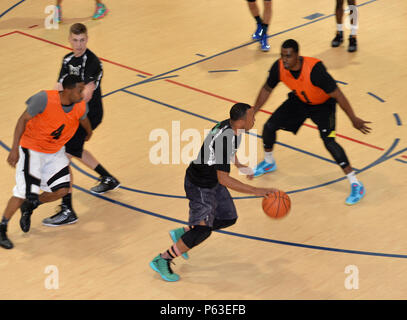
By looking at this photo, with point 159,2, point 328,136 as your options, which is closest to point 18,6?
point 159,2

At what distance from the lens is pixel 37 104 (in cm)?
657

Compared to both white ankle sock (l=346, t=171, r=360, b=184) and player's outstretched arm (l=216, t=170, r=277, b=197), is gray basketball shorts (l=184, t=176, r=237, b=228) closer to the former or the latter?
player's outstretched arm (l=216, t=170, r=277, b=197)

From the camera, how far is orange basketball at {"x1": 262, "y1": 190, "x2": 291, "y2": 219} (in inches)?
256

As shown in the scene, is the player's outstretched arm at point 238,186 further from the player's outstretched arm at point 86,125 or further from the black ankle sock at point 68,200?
the black ankle sock at point 68,200

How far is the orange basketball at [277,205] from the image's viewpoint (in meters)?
6.50

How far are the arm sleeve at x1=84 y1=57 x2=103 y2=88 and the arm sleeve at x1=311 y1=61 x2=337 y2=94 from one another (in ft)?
7.25

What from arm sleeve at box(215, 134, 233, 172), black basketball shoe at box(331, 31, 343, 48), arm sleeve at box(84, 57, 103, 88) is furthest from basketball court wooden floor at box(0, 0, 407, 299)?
arm sleeve at box(84, 57, 103, 88)

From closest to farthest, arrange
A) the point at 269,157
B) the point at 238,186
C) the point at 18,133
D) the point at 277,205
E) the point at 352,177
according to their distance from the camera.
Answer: the point at 238,186 → the point at 277,205 → the point at 18,133 → the point at 352,177 → the point at 269,157

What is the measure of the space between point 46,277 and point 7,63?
581 centimetres

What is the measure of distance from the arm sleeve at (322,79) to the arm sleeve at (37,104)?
2710 mm

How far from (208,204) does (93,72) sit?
215 centimetres

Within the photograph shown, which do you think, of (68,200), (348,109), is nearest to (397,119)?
(348,109)

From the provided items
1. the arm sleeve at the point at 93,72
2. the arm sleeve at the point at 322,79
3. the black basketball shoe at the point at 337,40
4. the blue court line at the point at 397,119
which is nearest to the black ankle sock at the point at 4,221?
the arm sleeve at the point at 93,72

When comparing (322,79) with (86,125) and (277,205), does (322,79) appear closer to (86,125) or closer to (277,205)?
(277,205)
